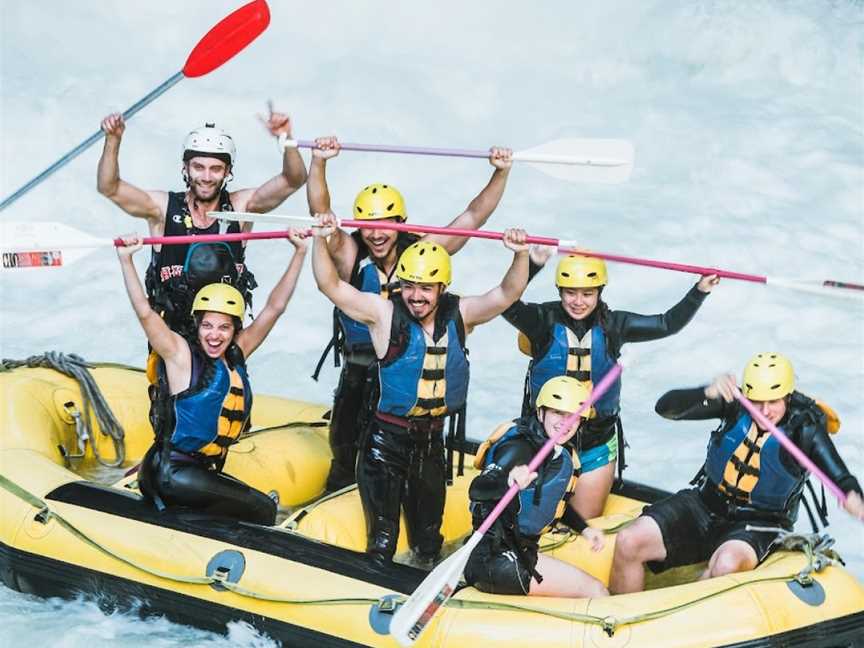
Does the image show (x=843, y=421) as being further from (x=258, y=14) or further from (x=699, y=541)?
(x=258, y=14)

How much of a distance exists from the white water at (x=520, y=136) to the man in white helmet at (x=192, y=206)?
244cm

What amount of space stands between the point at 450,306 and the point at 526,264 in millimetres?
293

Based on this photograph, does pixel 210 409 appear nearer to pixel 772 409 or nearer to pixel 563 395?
pixel 563 395

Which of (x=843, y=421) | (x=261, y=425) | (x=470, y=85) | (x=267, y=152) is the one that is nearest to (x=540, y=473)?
(x=261, y=425)

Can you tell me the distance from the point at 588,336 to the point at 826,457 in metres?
0.92

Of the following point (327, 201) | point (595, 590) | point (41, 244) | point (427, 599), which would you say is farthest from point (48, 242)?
point (595, 590)

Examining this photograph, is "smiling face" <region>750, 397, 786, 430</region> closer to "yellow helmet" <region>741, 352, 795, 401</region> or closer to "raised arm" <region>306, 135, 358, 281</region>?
"yellow helmet" <region>741, 352, 795, 401</region>

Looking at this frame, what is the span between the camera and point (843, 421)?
7.68m

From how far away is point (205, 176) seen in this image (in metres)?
5.29

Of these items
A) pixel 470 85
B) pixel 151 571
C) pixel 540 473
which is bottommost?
pixel 151 571

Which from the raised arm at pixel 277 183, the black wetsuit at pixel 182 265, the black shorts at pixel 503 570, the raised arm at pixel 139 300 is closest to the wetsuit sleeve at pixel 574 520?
the black shorts at pixel 503 570

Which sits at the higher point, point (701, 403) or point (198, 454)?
point (701, 403)

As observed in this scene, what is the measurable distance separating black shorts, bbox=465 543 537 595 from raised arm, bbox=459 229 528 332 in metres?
0.81

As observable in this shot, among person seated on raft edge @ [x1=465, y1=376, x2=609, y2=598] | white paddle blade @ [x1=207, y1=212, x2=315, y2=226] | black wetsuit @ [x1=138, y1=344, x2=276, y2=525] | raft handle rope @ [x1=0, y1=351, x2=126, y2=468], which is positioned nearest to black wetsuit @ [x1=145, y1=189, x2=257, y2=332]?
white paddle blade @ [x1=207, y1=212, x2=315, y2=226]
